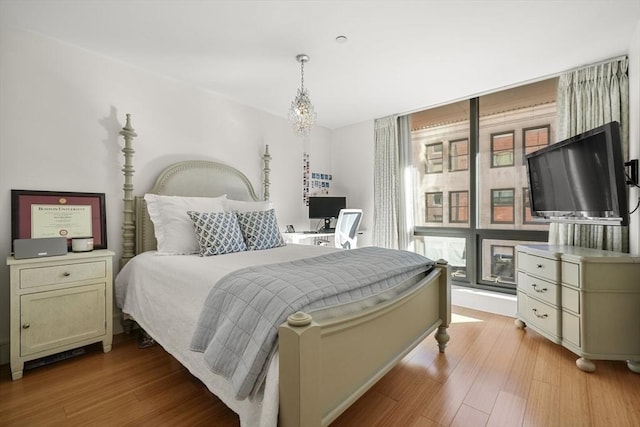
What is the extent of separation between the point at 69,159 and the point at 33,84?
0.56 meters

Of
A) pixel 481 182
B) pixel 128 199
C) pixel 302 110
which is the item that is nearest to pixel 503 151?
pixel 481 182

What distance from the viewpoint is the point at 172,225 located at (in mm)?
2299

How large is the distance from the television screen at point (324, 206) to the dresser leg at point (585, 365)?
Result: 2.81 meters

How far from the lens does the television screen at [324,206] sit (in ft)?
13.1

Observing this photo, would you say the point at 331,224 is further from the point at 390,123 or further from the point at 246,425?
the point at 246,425

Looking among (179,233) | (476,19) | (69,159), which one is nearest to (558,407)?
(476,19)

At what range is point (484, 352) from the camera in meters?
2.16

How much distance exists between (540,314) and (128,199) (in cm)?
354

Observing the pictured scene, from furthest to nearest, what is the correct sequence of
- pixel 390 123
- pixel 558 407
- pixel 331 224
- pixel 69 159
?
pixel 331 224 → pixel 390 123 → pixel 69 159 → pixel 558 407

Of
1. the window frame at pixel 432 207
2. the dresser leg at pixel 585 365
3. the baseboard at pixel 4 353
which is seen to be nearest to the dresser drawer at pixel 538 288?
the dresser leg at pixel 585 365

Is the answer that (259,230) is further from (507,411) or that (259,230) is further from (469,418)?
(507,411)

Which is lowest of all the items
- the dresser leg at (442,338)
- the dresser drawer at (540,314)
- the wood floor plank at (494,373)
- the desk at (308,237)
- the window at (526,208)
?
the wood floor plank at (494,373)

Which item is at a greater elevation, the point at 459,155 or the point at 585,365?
the point at 459,155

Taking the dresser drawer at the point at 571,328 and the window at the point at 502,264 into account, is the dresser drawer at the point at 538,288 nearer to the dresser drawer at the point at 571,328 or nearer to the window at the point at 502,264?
the dresser drawer at the point at 571,328
